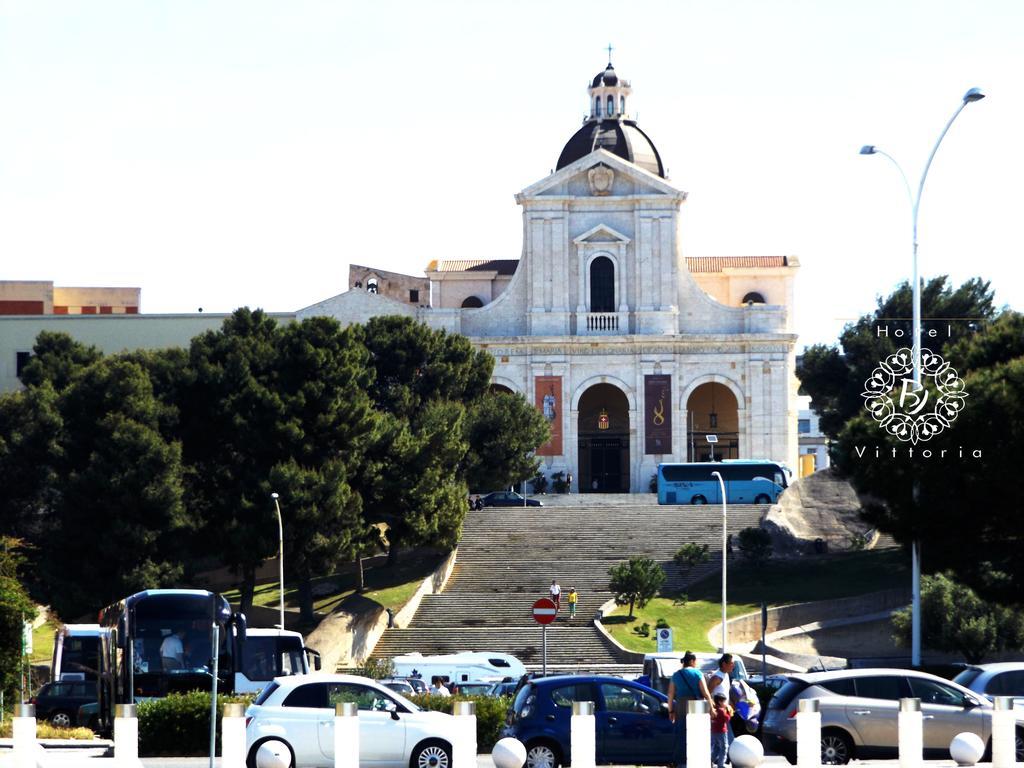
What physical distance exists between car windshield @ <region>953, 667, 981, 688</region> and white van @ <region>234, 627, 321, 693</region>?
13.5 meters

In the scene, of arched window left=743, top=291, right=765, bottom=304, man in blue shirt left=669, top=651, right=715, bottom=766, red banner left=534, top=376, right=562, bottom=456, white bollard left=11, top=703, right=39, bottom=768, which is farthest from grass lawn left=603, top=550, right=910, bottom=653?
white bollard left=11, top=703, right=39, bottom=768

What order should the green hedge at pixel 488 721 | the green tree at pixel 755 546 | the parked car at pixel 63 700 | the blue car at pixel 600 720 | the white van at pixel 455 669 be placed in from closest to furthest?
1. the blue car at pixel 600 720
2. the green hedge at pixel 488 721
3. the parked car at pixel 63 700
4. the white van at pixel 455 669
5. the green tree at pixel 755 546

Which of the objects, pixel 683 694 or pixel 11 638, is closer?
pixel 683 694

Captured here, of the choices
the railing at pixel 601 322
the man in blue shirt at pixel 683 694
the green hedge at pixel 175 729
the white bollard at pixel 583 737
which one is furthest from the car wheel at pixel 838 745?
the railing at pixel 601 322

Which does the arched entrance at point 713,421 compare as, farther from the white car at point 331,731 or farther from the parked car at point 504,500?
the white car at point 331,731

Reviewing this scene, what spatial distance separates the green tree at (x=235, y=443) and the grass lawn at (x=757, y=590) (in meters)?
11.4

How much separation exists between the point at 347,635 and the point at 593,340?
32.6 metres

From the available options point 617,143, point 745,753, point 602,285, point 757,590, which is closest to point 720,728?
point 745,753

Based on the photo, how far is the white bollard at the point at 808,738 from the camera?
20609 mm

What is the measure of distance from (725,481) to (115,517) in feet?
88.4

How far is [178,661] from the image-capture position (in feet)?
112

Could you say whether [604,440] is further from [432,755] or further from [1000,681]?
[432,755]

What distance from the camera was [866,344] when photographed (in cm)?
7550

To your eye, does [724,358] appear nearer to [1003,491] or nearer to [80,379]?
[80,379]
